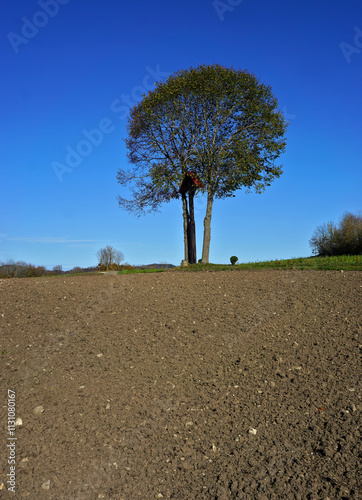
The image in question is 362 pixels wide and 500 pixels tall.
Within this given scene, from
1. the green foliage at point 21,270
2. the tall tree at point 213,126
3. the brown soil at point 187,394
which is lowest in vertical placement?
the brown soil at point 187,394

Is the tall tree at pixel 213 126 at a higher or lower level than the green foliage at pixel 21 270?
higher

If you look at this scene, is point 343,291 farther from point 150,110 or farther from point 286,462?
point 150,110

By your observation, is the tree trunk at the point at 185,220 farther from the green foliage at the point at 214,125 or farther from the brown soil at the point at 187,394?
the brown soil at the point at 187,394

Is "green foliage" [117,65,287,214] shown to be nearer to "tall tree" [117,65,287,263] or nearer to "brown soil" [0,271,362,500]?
"tall tree" [117,65,287,263]

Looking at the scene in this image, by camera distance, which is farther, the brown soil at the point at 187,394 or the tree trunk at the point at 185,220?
the tree trunk at the point at 185,220

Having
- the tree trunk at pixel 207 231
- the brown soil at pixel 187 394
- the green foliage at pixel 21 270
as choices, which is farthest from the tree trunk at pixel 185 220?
the brown soil at pixel 187 394

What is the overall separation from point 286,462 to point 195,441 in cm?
109

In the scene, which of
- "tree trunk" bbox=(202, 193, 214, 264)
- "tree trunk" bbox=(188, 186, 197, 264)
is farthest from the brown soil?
"tree trunk" bbox=(188, 186, 197, 264)

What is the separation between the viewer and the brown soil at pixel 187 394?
4191mm

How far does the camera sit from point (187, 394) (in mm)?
5496

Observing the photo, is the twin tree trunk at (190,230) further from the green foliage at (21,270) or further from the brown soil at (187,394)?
the brown soil at (187,394)

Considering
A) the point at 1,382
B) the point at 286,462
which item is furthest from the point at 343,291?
the point at 1,382

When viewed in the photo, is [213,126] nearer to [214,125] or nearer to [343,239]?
[214,125]

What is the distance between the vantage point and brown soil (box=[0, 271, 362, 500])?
419 centimetres
